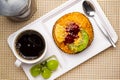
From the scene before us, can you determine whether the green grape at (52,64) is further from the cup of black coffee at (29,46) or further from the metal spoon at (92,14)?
the metal spoon at (92,14)

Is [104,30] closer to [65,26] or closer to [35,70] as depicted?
[65,26]

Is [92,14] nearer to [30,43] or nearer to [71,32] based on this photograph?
[71,32]

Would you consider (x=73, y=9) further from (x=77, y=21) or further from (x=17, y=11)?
(x=17, y=11)

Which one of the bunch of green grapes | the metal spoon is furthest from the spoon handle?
the bunch of green grapes

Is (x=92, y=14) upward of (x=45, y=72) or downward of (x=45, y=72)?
upward

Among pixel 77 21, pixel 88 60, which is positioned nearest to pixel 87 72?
pixel 88 60

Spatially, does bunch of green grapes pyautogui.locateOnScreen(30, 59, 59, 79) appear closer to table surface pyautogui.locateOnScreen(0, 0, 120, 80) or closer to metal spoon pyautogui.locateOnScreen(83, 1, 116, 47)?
table surface pyautogui.locateOnScreen(0, 0, 120, 80)

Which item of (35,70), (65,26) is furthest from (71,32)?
(35,70)
